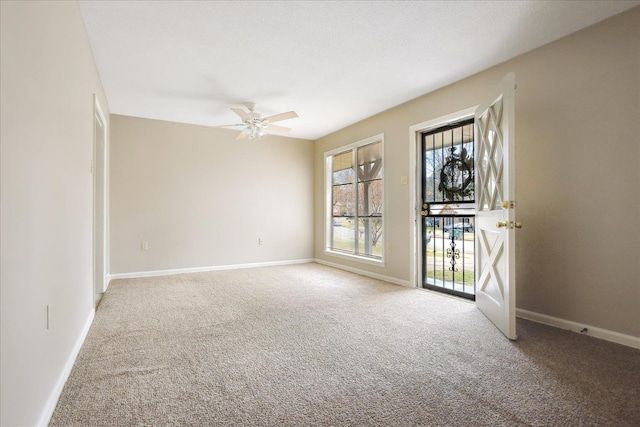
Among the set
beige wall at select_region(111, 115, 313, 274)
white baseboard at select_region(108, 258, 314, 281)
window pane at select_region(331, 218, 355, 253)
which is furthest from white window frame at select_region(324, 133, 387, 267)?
white baseboard at select_region(108, 258, 314, 281)

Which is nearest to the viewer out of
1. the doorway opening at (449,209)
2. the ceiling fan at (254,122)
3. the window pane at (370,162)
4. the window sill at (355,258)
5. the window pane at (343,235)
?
the doorway opening at (449,209)

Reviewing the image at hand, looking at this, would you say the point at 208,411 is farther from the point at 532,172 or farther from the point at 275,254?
the point at 275,254

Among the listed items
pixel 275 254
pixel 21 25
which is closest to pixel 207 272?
pixel 275 254

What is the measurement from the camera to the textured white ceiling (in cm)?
238

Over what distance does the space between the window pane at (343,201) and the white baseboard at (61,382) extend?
156 inches

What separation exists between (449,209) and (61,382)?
380 centimetres

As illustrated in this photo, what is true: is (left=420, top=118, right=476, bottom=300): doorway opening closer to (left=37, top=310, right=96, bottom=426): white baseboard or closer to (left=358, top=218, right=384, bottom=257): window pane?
(left=358, top=218, right=384, bottom=257): window pane

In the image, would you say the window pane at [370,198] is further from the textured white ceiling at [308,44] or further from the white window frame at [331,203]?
the textured white ceiling at [308,44]

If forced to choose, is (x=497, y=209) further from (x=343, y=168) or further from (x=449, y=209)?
(x=343, y=168)

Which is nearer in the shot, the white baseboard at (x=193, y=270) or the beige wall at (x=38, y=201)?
the beige wall at (x=38, y=201)

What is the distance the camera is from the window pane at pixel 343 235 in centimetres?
560

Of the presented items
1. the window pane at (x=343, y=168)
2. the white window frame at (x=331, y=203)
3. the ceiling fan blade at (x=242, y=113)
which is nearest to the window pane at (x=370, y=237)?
the white window frame at (x=331, y=203)

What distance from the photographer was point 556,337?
2506 mm

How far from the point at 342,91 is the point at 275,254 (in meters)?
3.30
